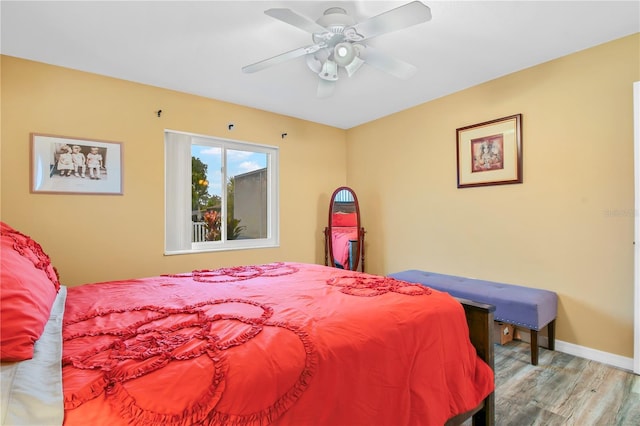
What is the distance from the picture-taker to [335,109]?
390 centimetres

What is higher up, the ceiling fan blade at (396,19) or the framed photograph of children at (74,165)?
the ceiling fan blade at (396,19)

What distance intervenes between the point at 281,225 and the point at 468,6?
114 inches

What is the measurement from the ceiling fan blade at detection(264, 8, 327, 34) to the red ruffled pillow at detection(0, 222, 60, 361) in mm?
1572

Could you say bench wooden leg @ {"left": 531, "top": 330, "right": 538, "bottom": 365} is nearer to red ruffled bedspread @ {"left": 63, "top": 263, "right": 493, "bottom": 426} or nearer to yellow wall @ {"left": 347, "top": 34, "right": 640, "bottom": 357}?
yellow wall @ {"left": 347, "top": 34, "right": 640, "bottom": 357}

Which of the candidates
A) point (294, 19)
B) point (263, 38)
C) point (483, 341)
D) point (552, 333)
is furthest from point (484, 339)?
point (263, 38)

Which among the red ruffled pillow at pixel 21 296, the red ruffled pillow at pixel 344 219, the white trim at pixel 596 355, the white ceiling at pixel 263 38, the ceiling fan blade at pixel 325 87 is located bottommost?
the white trim at pixel 596 355

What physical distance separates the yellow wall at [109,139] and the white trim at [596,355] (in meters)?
2.99

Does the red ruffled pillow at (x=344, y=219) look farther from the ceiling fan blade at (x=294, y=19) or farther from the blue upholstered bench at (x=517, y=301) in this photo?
the ceiling fan blade at (x=294, y=19)

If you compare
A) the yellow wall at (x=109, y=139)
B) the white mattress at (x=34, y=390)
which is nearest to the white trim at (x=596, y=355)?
the yellow wall at (x=109, y=139)

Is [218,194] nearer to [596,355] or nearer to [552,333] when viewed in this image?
[552,333]

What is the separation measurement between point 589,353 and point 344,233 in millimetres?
2660

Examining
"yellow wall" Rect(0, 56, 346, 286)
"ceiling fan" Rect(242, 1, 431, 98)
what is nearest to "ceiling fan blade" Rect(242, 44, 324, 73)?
"ceiling fan" Rect(242, 1, 431, 98)

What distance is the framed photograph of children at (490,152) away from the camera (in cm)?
291

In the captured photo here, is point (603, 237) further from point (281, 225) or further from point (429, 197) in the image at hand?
point (281, 225)
